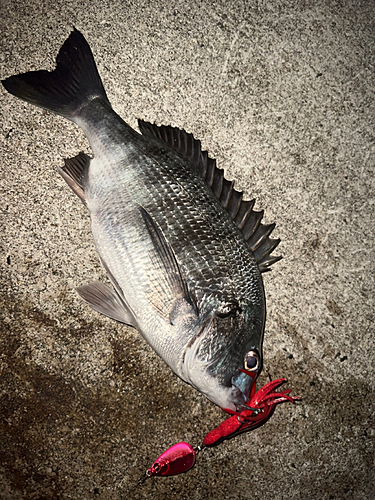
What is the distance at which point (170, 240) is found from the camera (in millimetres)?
1720

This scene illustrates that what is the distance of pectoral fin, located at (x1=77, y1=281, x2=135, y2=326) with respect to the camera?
1.90 meters

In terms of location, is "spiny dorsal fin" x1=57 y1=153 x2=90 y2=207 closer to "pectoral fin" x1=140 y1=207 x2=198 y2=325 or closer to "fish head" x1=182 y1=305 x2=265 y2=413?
"pectoral fin" x1=140 y1=207 x2=198 y2=325

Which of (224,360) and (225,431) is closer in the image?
(224,360)

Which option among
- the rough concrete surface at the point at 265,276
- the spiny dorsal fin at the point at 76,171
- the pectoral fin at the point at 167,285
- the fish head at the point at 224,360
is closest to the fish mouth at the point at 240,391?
the fish head at the point at 224,360

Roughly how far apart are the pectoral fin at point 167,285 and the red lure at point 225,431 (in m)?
0.55

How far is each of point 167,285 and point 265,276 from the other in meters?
0.80

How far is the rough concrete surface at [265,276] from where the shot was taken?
206 cm

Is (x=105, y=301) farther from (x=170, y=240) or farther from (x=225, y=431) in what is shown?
(x=225, y=431)

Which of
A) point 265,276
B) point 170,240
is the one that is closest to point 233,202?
point 170,240

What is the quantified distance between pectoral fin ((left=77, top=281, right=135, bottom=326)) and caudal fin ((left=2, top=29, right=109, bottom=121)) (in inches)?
37.5

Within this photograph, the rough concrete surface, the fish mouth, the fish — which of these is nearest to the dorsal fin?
the fish

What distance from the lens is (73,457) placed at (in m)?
2.03

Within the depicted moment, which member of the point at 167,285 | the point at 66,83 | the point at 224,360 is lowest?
the point at 224,360

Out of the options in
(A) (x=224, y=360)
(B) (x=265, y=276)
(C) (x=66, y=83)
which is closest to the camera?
(A) (x=224, y=360)
